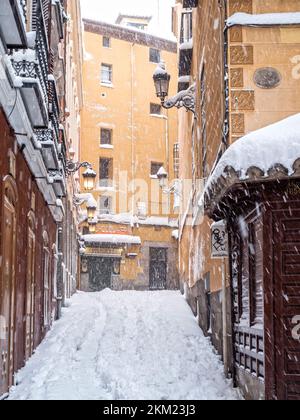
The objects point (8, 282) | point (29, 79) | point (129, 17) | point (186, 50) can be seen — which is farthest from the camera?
point (129, 17)

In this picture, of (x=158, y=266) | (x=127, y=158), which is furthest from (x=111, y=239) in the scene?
(x=127, y=158)

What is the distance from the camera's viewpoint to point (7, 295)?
8.75m

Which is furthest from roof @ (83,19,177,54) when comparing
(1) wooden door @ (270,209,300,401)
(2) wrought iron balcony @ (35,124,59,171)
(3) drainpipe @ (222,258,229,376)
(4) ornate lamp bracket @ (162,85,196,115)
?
(1) wooden door @ (270,209,300,401)

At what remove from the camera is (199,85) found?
15.5m

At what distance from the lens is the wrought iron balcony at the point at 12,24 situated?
20.4 feet

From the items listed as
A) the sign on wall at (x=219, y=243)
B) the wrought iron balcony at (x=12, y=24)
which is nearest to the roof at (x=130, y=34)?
the sign on wall at (x=219, y=243)

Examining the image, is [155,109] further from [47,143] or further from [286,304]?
[286,304]

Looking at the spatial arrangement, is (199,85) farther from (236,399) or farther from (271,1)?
(236,399)

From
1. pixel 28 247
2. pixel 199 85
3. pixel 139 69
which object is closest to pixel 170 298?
pixel 199 85

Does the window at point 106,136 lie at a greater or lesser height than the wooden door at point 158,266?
greater

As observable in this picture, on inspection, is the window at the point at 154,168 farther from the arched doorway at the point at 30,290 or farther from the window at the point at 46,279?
the arched doorway at the point at 30,290

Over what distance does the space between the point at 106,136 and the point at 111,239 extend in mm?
6761

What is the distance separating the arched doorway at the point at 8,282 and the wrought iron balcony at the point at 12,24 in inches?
75.9

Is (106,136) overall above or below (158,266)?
above
